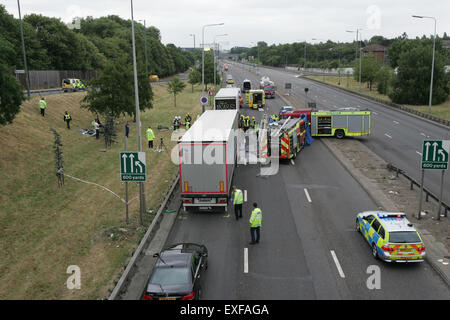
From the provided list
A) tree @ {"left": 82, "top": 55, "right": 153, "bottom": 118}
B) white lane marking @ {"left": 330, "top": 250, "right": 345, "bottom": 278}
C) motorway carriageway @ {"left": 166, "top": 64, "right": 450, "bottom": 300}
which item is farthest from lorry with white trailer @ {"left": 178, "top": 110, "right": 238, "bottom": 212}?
tree @ {"left": 82, "top": 55, "right": 153, "bottom": 118}

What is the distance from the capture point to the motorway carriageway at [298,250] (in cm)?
1245

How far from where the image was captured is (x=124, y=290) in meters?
12.5

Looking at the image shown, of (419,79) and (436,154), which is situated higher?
(419,79)

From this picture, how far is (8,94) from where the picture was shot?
2303cm

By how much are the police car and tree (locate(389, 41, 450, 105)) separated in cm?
5204

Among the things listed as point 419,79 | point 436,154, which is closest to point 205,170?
point 436,154

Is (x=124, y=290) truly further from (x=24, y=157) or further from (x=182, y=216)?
(x=24, y=157)

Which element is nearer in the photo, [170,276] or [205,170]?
[170,276]

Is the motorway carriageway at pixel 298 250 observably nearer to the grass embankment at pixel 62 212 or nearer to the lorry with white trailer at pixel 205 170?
the lorry with white trailer at pixel 205 170

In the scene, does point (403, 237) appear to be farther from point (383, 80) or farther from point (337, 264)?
point (383, 80)

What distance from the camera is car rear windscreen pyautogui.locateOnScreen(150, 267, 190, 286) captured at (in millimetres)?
11302

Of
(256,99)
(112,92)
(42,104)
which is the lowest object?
(256,99)

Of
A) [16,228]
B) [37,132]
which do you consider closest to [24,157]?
[37,132]

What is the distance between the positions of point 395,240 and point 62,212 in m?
14.5
